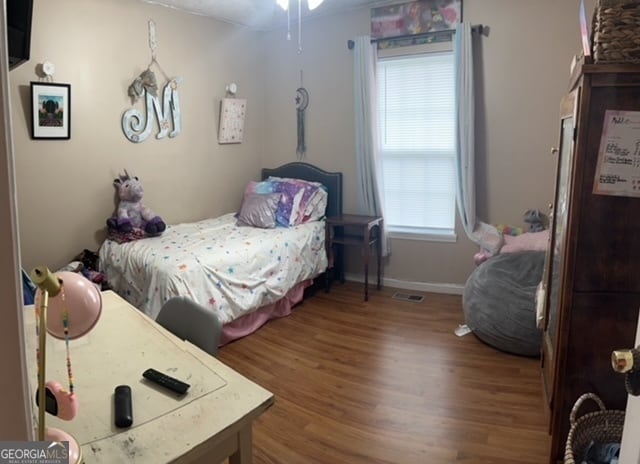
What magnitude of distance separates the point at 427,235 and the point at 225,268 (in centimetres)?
192

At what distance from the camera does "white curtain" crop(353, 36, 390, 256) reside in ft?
13.1

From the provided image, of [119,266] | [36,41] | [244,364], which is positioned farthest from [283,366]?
[36,41]

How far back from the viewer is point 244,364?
2891 mm

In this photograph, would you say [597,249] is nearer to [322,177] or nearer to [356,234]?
[356,234]

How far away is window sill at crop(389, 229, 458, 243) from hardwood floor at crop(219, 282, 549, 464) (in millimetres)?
632

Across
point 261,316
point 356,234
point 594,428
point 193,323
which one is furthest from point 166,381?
point 356,234

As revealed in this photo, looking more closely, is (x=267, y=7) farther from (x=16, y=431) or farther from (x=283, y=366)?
(x=16, y=431)

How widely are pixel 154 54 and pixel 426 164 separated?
8.15 ft

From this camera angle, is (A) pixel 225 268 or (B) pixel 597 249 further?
(A) pixel 225 268

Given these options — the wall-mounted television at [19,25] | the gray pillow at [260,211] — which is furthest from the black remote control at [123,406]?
the gray pillow at [260,211]

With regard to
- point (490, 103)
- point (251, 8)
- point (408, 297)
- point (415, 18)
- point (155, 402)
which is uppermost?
point (251, 8)

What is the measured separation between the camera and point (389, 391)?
2555 mm

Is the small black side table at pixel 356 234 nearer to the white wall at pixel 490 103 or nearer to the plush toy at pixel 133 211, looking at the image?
the white wall at pixel 490 103

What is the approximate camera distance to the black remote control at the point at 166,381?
1.27m
